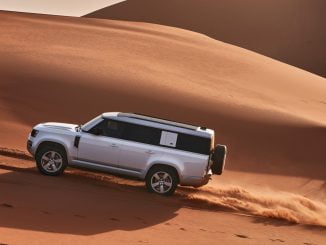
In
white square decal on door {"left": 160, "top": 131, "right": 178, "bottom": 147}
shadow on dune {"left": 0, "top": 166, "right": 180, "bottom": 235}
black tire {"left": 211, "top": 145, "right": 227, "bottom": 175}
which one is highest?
white square decal on door {"left": 160, "top": 131, "right": 178, "bottom": 147}

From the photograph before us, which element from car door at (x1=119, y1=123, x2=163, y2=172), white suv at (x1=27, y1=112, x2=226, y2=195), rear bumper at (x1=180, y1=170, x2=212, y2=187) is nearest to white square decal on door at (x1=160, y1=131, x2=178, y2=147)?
white suv at (x1=27, y1=112, x2=226, y2=195)

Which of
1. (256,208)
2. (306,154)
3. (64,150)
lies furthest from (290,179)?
(64,150)

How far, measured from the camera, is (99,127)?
13.0 meters

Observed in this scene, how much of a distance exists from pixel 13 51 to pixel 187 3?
76.1 metres

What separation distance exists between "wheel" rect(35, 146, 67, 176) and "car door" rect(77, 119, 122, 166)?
0.37 metres

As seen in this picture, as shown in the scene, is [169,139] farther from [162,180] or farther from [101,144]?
[101,144]

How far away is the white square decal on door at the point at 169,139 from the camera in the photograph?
1274 cm

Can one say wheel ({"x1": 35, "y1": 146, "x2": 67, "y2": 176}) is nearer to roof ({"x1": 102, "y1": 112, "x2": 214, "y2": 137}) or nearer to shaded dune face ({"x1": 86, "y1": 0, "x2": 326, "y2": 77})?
roof ({"x1": 102, "y1": 112, "x2": 214, "y2": 137})

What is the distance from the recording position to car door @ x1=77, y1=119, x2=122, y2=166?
1285 cm

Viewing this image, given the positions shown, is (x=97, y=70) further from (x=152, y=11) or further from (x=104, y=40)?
(x=152, y=11)

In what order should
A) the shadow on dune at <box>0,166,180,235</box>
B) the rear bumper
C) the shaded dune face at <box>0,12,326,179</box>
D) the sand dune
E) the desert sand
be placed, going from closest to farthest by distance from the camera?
the sand dune → the shadow on dune at <box>0,166,180,235</box> → the desert sand → the rear bumper → the shaded dune face at <box>0,12,326,179</box>

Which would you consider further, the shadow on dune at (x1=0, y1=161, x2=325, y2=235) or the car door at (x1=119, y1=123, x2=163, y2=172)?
the car door at (x1=119, y1=123, x2=163, y2=172)

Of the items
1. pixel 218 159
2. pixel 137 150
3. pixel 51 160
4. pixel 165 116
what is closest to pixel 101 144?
pixel 137 150

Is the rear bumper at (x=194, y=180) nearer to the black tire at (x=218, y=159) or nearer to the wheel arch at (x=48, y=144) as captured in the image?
the black tire at (x=218, y=159)
